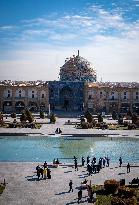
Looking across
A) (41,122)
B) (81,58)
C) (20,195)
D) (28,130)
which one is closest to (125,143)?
(28,130)

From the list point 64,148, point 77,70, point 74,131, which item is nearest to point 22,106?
point 77,70

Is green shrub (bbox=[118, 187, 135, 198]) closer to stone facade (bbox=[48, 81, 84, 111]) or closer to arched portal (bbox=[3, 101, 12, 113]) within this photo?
stone facade (bbox=[48, 81, 84, 111])

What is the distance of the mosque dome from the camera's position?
308 ft

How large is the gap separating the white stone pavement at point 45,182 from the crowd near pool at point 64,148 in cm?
416

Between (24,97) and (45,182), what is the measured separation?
58.2m

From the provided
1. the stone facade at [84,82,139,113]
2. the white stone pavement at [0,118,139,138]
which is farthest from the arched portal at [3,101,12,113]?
the white stone pavement at [0,118,139,138]

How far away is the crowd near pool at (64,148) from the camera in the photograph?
3591cm

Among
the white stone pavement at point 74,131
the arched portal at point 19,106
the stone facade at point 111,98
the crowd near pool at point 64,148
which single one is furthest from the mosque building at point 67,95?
the crowd near pool at point 64,148

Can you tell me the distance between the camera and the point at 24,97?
8381 centimetres

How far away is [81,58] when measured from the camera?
98.1 m

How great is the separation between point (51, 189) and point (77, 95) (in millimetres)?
60111

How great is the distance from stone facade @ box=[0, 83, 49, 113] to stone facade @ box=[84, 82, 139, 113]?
816 cm

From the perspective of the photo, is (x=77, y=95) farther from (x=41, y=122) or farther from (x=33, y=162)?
(x=33, y=162)

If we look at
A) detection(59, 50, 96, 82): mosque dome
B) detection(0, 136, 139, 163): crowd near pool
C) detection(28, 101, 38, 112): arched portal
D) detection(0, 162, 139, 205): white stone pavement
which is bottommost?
detection(0, 162, 139, 205): white stone pavement
